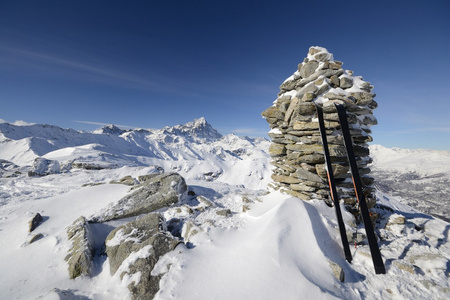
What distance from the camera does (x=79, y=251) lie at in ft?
19.1

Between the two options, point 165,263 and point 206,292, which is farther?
point 165,263

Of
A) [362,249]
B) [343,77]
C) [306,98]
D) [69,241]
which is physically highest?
[343,77]

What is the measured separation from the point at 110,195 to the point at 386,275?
12.9 meters

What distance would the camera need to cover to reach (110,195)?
35.8 feet

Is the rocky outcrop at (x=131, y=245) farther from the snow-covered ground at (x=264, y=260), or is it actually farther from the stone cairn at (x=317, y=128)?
the stone cairn at (x=317, y=128)

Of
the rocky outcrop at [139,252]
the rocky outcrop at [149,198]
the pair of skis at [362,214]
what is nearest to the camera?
the rocky outcrop at [139,252]

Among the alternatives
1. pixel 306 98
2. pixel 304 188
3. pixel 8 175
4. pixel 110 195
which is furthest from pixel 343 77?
pixel 8 175

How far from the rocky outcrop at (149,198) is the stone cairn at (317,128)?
5.70 m

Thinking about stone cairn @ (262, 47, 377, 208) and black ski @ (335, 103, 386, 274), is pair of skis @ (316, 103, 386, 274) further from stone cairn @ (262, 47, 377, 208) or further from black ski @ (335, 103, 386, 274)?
stone cairn @ (262, 47, 377, 208)

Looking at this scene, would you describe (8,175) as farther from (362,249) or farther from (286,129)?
(362,249)

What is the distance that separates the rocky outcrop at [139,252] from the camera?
4344 millimetres

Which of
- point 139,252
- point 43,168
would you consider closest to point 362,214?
point 139,252

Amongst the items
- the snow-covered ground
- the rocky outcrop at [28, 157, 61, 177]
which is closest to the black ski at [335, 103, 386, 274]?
the snow-covered ground

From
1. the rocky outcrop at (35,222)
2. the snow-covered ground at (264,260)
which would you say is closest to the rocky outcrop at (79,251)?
the snow-covered ground at (264,260)
